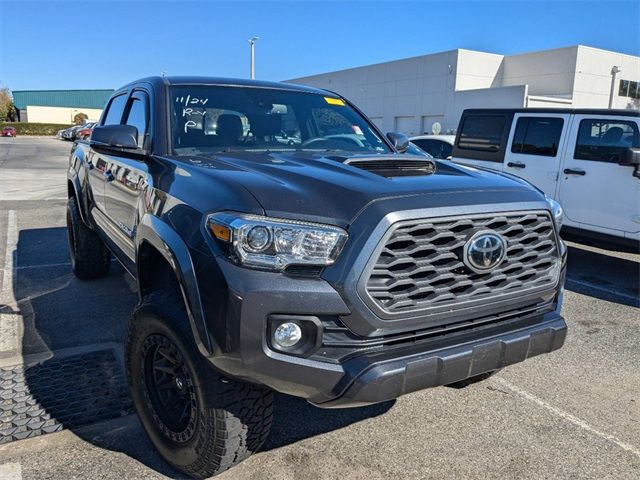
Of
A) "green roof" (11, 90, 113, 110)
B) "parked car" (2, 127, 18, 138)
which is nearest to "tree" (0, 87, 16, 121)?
"green roof" (11, 90, 113, 110)

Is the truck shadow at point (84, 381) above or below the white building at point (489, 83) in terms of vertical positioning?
below

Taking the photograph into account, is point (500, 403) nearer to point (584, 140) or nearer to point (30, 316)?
point (30, 316)

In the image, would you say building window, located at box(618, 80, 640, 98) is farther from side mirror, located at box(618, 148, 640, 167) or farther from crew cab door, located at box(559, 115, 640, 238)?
side mirror, located at box(618, 148, 640, 167)

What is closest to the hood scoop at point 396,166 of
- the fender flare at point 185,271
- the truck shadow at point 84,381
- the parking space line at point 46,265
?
the fender flare at point 185,271

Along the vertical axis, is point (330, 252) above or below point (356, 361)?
above

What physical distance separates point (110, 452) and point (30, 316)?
8.08 ft

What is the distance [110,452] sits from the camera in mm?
2826

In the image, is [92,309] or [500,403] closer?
[500,403]

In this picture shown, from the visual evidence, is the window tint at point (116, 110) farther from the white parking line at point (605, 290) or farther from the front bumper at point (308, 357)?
the white parking line at point (605, 290)

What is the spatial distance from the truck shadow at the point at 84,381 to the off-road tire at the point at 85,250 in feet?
0.51

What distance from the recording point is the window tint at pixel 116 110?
4.55 metres

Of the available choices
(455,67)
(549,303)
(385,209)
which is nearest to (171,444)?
(385,209)

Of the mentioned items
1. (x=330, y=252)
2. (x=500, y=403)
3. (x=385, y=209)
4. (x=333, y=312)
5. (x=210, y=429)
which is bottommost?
(x=500, y=403)

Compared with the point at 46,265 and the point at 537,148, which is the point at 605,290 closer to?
the point at 537,148
